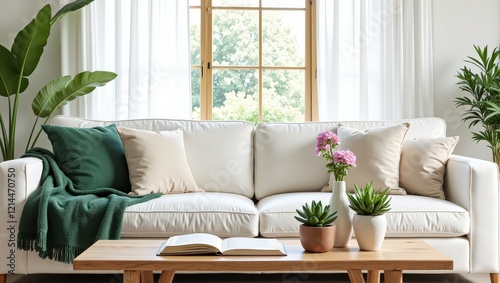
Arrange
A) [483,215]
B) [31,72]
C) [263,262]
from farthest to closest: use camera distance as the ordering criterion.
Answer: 1. [31,72]
2. [483,215]
3. [263,262]

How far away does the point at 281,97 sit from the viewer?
449 cm

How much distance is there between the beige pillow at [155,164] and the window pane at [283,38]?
132cm

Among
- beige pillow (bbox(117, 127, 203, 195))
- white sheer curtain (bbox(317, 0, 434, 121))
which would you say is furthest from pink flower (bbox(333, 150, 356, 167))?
white sheer curtain (bbox(317, 0, 434, 121))

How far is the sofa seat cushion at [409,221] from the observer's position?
9.86 ft

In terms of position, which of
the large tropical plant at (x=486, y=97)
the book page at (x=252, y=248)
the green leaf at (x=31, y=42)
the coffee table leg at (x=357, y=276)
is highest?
the green leaf at (x=31, y=42)

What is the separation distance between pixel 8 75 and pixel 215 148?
1.46m

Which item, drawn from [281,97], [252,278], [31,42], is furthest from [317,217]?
[31,42]

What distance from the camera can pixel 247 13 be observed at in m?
4.46

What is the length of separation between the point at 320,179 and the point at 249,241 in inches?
55.7

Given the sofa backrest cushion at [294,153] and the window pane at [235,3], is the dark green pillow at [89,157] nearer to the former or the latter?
the sofa backrest cushion at [294,153]

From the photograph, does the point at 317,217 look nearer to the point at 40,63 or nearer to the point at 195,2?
the point at 195,2

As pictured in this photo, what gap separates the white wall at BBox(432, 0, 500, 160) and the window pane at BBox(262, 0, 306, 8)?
0.95 m

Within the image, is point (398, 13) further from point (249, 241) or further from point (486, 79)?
point (249, 241)

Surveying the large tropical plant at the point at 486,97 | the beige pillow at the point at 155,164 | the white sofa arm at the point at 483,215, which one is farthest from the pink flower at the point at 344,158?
the large tropical plant at the point at 486,97
